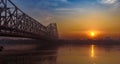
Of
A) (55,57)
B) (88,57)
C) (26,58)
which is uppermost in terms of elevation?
(26,58)

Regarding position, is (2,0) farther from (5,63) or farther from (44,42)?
(44,42)

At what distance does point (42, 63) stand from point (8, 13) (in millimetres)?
38212

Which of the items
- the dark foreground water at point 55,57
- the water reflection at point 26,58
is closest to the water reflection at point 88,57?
the dark foreground water at point 55,57

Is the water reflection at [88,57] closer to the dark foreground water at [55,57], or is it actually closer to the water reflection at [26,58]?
the dark foreground water at [55,57]

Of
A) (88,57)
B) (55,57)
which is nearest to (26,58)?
(55,57)

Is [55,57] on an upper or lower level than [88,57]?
upper

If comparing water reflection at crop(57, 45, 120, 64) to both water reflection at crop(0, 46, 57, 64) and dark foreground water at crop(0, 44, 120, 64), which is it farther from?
water reflection at crop(0, 46, 57, 64)

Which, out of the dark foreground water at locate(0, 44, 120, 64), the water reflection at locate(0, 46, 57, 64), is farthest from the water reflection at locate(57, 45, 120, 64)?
the water reflection at locate(0, 46, 57, 64)

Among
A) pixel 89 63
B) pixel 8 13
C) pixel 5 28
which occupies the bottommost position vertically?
pixel 89 63

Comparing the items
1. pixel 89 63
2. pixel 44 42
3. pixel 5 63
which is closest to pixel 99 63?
pixel 89 63

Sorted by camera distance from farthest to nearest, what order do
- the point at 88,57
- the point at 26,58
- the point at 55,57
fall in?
the point at 88,57
the point at 55,57
the point at 26,58

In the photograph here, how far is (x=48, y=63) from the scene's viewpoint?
3878 cm

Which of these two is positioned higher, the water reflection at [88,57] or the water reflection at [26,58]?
the water reflection at [26,58]

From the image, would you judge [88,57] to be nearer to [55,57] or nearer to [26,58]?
[55,57]
